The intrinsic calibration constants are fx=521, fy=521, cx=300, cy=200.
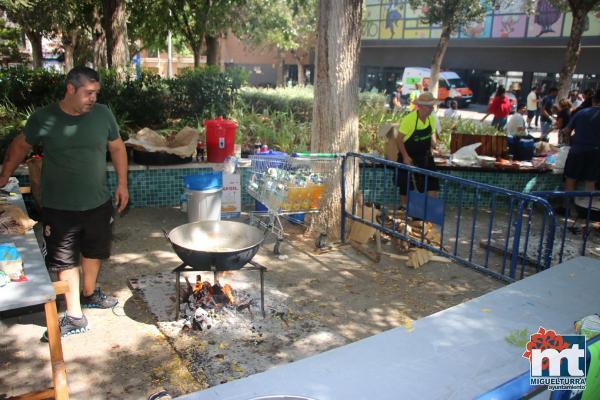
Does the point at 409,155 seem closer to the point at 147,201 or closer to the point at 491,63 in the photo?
the point at 147,201

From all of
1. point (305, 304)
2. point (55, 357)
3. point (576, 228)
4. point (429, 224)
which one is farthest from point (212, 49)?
point (55, 357)

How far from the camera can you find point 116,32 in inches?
508

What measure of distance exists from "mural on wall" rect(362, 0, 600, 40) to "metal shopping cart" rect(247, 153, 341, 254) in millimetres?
18088

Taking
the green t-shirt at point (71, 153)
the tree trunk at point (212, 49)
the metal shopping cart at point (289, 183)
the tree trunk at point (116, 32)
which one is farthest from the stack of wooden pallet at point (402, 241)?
the tree trunk at point (212, 49)

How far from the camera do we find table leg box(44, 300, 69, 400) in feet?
10.4

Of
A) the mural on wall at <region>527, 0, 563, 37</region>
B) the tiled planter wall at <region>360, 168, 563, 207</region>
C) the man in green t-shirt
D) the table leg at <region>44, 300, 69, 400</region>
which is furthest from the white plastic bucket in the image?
the mural on wall at <region>527, 0, 563, 37</region>

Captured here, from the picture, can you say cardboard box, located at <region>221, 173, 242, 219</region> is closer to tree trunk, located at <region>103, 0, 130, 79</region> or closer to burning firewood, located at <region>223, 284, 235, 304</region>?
burning firewood, located at <region>223, 284, 235, 304</region>

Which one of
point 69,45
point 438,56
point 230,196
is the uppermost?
point 69,45

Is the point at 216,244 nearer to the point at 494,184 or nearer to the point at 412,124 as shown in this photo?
the point at 412,124

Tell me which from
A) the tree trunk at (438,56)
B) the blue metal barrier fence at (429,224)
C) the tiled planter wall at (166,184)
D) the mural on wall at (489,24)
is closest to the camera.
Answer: the blue metal barrier fence at (429,224)

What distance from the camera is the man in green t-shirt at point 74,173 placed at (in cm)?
400

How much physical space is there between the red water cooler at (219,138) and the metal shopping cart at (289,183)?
160 centimetres

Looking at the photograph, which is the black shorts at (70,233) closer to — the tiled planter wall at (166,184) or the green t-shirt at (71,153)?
the green t-shirt at (71,153)

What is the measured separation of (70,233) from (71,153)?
68 cm
